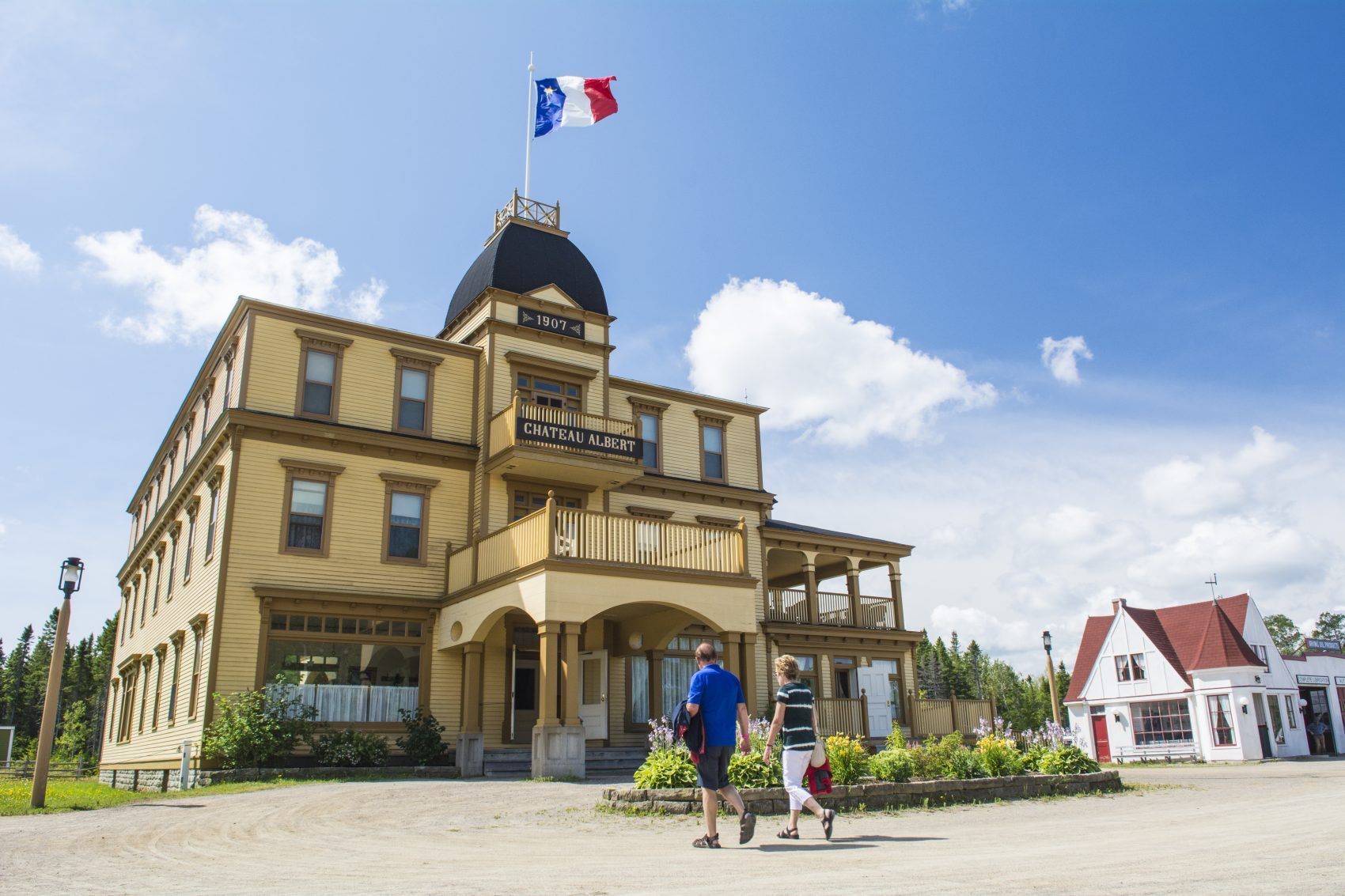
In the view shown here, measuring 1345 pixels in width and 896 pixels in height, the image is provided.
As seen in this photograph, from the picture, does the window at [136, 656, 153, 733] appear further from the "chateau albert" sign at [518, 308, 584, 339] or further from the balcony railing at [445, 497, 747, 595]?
the "chateau albert" sign at [518, 308, 584, 339]

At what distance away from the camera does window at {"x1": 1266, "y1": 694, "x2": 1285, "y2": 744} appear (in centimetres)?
4308

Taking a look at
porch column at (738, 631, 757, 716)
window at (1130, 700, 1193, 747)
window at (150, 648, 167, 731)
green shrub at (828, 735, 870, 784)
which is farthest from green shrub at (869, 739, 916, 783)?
window at (1130, 700, 1193, 747)

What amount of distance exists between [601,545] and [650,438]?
907 centimetres

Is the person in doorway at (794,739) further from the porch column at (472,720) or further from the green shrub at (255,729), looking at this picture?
the green shrub at (255,729)

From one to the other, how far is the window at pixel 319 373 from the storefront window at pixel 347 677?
5473 mm

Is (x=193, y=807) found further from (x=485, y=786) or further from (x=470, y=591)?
(x=470, y=591)

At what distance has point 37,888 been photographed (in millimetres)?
7203

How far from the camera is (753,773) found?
12352mm

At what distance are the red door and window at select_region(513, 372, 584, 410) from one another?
111ft

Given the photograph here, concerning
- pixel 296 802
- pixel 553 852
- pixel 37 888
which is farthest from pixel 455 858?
pixel 296 802

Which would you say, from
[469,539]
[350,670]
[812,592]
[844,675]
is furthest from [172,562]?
[844,675]

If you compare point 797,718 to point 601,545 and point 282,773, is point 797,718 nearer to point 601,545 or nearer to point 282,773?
point 601,545

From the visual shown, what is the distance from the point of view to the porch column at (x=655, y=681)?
25.2 m

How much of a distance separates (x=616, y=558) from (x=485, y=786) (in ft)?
17.7
